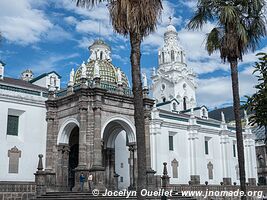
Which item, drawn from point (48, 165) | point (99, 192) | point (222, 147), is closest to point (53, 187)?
point (48, 165)

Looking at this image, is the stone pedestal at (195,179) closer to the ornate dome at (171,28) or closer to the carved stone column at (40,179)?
the carved stone column at (40,179)

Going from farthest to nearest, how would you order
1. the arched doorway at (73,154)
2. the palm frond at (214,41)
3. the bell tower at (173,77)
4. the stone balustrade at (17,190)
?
the bell tower at (173,77) < the arched doorway at (73,154) < the stone balustrade at (17,190) < the palm frond at (214,41)

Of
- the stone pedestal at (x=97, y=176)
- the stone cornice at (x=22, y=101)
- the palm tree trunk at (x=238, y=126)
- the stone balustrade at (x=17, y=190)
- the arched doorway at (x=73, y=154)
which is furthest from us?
the arched doorway at (x=73, y=154)

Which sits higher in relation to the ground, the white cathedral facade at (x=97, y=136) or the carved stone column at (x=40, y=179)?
the white cathedral facade at (x=97, y=136)

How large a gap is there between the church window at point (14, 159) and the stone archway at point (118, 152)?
6.45 m

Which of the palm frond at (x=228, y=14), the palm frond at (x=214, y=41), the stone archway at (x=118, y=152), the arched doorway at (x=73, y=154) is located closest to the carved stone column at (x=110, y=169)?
the stone archway at (x=118, y=152)

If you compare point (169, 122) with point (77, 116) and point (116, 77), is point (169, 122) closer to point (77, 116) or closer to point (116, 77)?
point (116, 77)

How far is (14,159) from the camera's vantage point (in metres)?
27.2

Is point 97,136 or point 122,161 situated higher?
point 97,136

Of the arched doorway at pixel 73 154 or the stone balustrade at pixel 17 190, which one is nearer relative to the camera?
the stone balustrade at pixel 17 190

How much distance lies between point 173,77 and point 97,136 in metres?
35.6

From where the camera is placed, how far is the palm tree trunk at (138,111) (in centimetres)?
1288

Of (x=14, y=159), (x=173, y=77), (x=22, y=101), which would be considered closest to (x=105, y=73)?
(x=22, y=101)

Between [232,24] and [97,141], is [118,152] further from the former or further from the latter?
[232,24]
